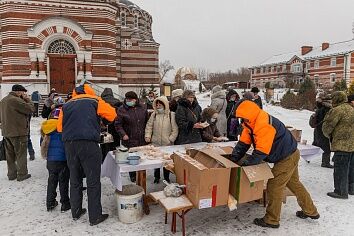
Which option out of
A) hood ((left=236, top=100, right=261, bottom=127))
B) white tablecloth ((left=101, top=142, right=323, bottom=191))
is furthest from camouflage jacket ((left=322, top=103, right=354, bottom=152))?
hood ((left=236, top=100, right=261, bottom=127))

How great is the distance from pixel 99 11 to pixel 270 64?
154 feet

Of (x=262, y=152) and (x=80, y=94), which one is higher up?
(x=80, y=94)

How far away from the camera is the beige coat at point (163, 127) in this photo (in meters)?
5.74

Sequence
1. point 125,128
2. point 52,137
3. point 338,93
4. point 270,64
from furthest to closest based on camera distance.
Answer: point 270,64
point 125,128
point 338,93
point 52,137

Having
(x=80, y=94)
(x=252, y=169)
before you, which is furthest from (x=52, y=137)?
(x=252, y=169)

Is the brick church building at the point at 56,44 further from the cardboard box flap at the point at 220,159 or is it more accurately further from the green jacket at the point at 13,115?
the cardboard box flap at the point at 220,159

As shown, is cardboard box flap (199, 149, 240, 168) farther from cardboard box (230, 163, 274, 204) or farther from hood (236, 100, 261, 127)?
hood (236, 100, 261, 127)

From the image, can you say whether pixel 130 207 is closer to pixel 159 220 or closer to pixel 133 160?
pixel 159 220

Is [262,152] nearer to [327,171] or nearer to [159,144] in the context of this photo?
[159,144]

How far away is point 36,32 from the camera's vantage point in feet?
52.1

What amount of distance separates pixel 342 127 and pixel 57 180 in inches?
191

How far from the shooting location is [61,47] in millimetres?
16609

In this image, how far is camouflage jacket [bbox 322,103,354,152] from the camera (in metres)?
5.07

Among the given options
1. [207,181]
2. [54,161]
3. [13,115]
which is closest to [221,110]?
[207,181]
